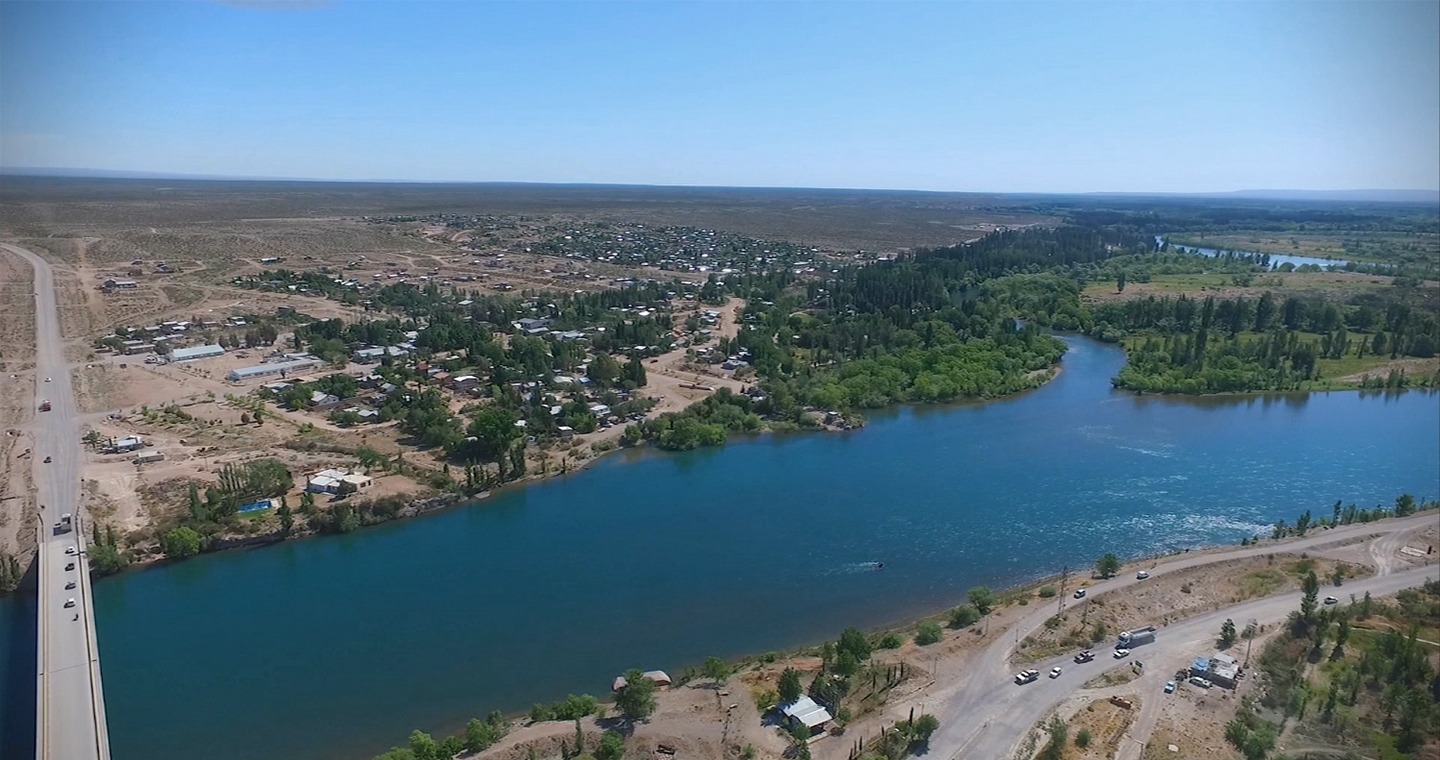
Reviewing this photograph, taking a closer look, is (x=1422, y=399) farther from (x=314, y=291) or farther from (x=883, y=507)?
(x=314, y=291)

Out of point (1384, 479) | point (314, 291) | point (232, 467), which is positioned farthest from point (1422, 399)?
point (314, 291)

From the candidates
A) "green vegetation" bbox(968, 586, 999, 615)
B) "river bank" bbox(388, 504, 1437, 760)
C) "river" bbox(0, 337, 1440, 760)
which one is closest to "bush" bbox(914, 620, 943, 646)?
"river bank" bbox(388, 504, 1437, 760)

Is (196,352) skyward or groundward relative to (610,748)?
skyward

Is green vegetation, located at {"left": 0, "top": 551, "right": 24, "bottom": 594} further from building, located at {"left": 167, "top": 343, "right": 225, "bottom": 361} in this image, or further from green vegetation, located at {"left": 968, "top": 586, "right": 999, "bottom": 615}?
green vegetation, located at {"left": 968, "top": 586, "right": 999, "bottom": 615}

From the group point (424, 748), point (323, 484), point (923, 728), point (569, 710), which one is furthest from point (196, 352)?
point (923, 728)

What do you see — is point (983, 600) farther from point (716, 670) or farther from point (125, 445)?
point (125, 445)
